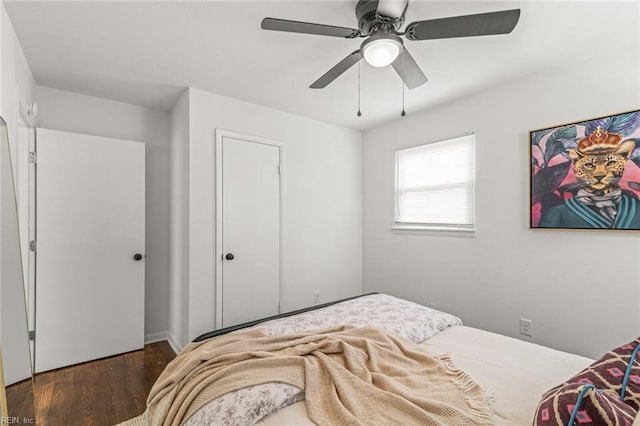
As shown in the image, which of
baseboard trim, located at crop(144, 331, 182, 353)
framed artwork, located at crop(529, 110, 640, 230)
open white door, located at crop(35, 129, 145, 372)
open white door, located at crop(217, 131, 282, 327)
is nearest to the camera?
framed artwork, located at crop(529, 110, 640, 230)

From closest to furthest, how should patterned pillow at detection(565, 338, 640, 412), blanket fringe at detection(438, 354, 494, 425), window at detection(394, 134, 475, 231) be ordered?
1. patterned pillow at detection(565, 338, 640, 412)
2. blanket fringe at detection(438, 354, 494, 425)
3. window at detection(394, 134, 475, 231)

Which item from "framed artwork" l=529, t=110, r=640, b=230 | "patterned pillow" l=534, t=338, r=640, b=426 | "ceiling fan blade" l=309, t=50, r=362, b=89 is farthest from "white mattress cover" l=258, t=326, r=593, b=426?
"ceiling fan blade" l=309, t=50, r=362, b=89

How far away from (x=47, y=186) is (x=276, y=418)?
2.78 m

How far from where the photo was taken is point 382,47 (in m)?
1.52

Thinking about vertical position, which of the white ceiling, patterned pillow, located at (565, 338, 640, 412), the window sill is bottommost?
patterned pillow, located at (565, 338, 640, 412)

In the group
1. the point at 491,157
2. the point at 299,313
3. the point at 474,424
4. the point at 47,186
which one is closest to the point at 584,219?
the point at 491,157

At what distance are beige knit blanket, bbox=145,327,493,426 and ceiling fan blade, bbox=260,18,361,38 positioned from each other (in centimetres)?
157

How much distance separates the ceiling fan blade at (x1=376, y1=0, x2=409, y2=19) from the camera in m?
1.41

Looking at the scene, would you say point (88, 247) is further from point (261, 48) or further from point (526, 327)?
point (526, 327)

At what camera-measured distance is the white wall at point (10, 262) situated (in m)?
1.34

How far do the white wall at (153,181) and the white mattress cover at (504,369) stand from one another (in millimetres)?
2581

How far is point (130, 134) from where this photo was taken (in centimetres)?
303

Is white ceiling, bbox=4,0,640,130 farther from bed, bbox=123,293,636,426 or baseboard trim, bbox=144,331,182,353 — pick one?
baseboard trim, bbox=144,331,182,353

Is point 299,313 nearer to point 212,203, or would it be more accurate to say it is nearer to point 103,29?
point 212,203
